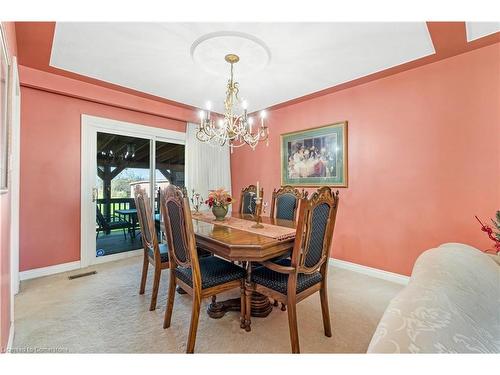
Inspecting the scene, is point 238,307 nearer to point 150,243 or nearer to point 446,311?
point 150,243

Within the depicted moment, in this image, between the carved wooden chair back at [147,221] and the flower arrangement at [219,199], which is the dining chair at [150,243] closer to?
the carved wooden chair back at [147,221]

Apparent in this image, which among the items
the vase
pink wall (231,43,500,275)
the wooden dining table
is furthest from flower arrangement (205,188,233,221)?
pink wall (231,43,500,275)

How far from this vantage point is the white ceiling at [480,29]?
6.17 ft

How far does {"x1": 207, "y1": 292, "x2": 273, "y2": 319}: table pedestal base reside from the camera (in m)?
1.96

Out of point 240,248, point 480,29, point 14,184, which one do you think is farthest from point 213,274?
point 480,29

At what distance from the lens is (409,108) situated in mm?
2633

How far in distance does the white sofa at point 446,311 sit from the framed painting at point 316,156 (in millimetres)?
2196

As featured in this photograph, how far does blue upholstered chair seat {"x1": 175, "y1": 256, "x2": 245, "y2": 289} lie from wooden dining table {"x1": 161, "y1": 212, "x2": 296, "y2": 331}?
102 mm

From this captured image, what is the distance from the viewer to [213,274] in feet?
5.61

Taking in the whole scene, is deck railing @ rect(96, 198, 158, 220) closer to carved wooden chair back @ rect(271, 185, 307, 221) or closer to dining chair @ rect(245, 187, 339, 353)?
carved wooden chair back @ rect(271, 185, 307, 221)

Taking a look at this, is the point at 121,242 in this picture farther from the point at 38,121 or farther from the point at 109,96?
the point at 109,96

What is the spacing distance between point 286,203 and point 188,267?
57.6 inches

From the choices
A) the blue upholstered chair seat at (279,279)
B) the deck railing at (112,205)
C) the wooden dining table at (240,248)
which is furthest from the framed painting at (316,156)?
the deck railing at (112,205)
